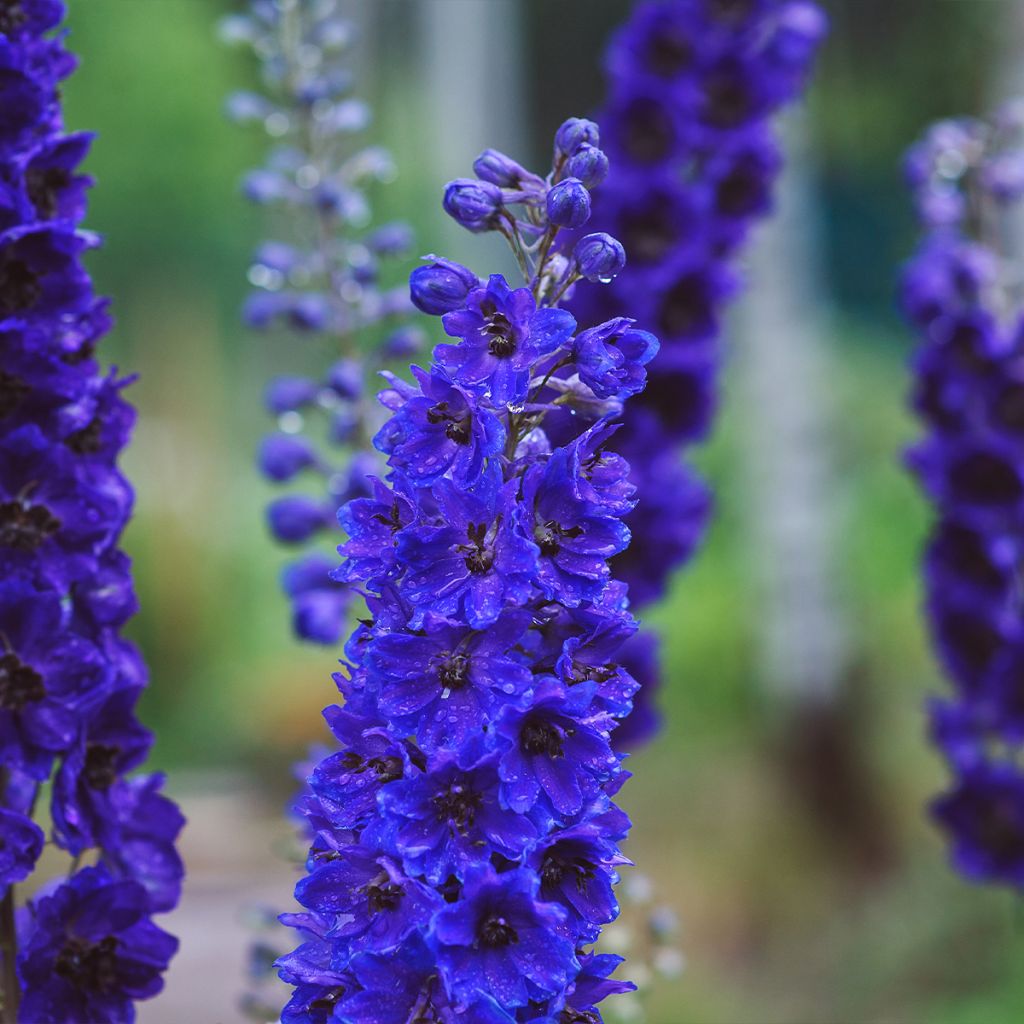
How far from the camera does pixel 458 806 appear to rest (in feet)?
3.60

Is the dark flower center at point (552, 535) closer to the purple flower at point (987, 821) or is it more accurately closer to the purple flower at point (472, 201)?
the purple flower at point (472, 201)

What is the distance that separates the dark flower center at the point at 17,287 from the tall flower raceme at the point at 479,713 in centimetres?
47

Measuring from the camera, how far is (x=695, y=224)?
2314 millimetres

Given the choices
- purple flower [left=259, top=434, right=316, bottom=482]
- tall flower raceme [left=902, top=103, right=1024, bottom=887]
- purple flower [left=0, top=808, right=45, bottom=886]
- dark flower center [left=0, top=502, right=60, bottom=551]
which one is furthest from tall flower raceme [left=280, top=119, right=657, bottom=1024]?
tall flower raceme [left=902, top=103, right=1024, bottom=887]

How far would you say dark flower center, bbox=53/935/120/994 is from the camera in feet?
4.71

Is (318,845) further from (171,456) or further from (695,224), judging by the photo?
(171,456)

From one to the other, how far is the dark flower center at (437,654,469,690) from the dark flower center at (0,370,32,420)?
59 cm

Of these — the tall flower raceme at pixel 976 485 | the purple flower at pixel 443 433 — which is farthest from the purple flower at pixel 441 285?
the tall flower raceme at pixel 976 485

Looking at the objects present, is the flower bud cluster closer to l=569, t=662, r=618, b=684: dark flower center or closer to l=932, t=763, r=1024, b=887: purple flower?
l=569, t=662, r=618, b=684: dark flower center

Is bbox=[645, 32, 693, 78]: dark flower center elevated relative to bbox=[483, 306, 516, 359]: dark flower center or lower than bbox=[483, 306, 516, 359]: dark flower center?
elevated

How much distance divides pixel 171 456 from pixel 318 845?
24.5 ft

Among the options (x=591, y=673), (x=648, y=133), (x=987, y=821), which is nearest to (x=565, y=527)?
(x=591, y=673)

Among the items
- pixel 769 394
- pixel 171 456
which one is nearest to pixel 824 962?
pixel 769 394

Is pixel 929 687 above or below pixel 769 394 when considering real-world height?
below
